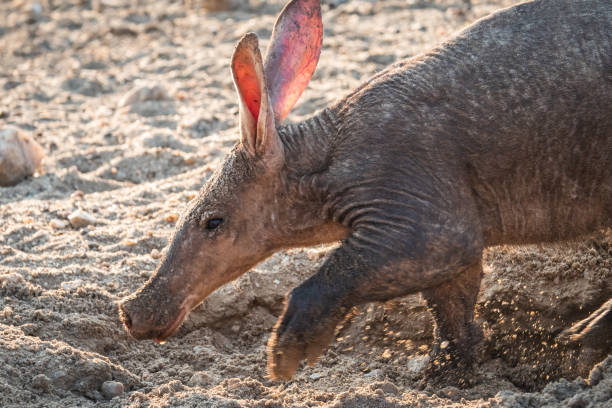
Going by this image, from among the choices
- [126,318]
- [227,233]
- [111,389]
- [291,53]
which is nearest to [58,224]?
[126,318]

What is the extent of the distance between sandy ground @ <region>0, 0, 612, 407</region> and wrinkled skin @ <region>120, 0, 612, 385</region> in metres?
0.36

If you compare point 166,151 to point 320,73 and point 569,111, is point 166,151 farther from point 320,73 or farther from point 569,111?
point 569,111

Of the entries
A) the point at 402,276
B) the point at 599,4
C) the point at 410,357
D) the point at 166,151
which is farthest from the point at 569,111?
the point at 166,151

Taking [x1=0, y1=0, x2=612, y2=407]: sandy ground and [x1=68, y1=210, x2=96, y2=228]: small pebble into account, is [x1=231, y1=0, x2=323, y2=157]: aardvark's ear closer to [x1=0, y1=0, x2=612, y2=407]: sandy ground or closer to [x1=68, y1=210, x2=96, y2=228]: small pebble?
[x1=0, y1=0, x2=612, y2=407]: sandy ground

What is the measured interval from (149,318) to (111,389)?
363mm

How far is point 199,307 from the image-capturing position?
15.8 ft

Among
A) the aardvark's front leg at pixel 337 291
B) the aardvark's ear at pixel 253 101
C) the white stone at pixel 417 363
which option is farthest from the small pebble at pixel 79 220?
the aardvark's front leg at pixel 337 291

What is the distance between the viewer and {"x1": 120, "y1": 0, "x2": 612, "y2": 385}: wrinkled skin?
3438mm

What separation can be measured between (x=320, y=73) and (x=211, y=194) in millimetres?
3894

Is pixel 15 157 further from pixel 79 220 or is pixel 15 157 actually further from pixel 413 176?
pixel 413 176

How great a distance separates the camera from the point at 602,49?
363cm

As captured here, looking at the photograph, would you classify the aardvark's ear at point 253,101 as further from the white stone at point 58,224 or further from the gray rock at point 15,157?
the gray rock at point 15,157

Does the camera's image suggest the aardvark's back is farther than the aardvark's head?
No

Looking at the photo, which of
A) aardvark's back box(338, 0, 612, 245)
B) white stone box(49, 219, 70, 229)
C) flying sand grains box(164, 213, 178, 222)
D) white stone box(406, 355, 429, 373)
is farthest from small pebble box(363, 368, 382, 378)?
white stone box(49, 219, 70, 229)
